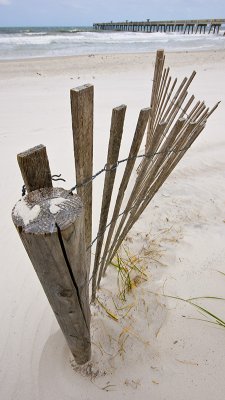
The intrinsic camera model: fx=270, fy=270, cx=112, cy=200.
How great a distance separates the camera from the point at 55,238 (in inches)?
30.5

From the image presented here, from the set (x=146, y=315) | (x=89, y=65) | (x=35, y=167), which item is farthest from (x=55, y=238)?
(x=89, y=65)

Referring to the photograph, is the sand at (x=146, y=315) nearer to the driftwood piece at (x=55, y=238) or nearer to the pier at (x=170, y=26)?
the driftwood piece at (x=55, y=238)

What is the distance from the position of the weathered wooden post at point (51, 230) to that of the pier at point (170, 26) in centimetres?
3598

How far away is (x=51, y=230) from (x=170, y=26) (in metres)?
46.3

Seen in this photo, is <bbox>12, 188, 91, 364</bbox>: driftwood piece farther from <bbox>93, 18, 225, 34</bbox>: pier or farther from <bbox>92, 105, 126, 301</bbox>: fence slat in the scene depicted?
<bbox>93, 18, 225, 34</bbox>: pier

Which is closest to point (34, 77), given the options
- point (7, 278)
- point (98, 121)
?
point (98, 121)

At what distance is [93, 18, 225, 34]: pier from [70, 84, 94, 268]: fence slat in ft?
117

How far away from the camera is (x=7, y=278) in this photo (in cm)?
211

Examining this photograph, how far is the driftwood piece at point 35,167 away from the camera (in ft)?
2.56

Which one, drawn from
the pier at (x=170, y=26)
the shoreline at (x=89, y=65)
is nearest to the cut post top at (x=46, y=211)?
the shoreline at (x=89, y=65)

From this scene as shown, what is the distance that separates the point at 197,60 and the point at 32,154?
13890mm

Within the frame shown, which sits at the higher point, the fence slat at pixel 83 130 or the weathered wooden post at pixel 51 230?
the fence slat at pixel 83 130

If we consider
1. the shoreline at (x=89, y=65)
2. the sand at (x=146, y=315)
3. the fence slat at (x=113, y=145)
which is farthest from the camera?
the shoreline at (x=89, y=65)

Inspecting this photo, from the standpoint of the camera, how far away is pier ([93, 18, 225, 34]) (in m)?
31.5
